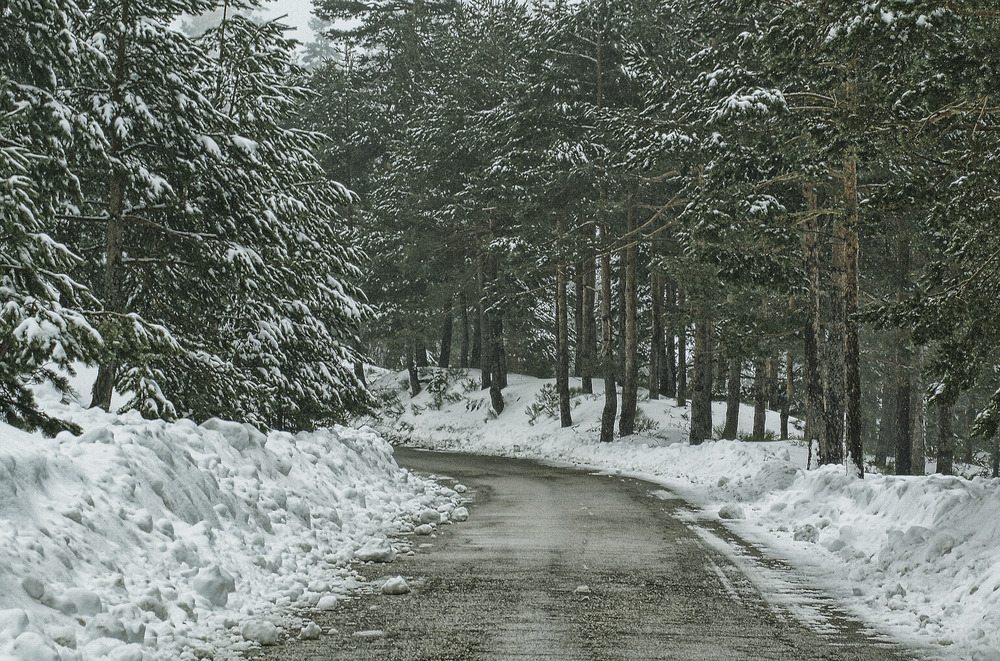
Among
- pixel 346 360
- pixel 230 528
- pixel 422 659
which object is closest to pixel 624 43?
pixel 346 360

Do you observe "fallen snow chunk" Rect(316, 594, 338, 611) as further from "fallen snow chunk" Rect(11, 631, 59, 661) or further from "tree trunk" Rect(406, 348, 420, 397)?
"tree trunk" Rect(406, 348, 420, 397)

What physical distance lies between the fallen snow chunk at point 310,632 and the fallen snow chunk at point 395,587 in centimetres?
128

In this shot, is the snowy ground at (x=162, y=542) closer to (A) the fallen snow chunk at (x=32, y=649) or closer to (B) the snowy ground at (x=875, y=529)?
(A) the fallen snow chunk at (x=32, y=649)

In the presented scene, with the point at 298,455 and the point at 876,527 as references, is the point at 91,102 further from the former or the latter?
the point at 876,527

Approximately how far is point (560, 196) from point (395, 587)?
20.3 meters

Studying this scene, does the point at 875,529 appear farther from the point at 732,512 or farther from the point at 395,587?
the point at 395,587

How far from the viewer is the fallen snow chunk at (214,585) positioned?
19.6 feet

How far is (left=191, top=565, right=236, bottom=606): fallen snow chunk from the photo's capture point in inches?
235

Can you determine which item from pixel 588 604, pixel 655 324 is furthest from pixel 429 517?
pixel 655 324

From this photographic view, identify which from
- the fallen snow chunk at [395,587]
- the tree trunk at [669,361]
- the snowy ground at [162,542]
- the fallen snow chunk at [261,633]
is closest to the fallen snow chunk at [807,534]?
the snowy ground at [162,542]

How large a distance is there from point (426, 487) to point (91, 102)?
8.18m

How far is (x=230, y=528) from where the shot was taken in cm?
753

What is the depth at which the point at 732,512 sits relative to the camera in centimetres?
1195

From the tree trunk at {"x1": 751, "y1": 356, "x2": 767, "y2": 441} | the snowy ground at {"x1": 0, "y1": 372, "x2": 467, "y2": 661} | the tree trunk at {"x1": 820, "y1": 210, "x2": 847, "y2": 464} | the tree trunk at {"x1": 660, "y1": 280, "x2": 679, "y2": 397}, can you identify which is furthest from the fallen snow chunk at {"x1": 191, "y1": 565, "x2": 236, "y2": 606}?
the tree trunk at {"x1": 660, "y1": 280, "x2": 679, "y2": 397}
